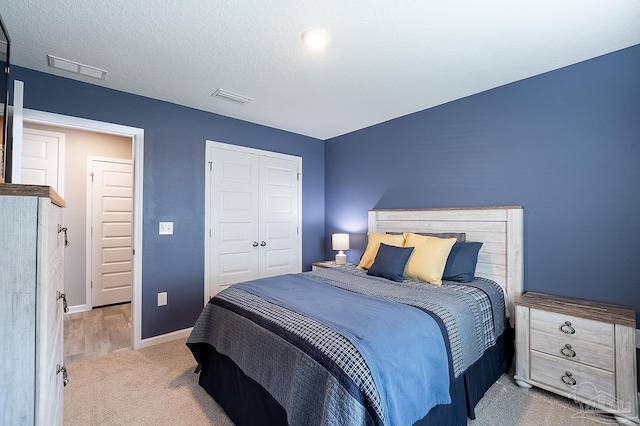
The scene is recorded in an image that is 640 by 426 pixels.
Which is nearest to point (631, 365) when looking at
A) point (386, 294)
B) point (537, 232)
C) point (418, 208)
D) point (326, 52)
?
point (537, 232)

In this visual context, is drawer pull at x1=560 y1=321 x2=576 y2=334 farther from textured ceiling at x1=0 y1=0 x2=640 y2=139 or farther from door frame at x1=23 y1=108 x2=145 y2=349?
door frame at x1=23 y1=108 x2=145 y2=349

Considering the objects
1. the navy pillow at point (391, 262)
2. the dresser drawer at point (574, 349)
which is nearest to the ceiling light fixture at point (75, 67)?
the navy pillow at point (391, 262)

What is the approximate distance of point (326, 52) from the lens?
218 centimetres

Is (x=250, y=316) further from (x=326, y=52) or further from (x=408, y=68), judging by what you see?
(x=408, y=68)

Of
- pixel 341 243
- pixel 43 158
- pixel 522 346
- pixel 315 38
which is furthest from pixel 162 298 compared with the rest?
pixel 522 346

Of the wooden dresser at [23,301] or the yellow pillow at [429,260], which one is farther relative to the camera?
the yellow pillow at [429,260]

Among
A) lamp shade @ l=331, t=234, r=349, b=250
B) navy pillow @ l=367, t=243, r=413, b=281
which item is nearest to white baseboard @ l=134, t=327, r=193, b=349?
lamp shade @ l=331, t=234, r=349, b=250

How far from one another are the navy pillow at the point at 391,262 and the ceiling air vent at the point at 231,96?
6.73 feet

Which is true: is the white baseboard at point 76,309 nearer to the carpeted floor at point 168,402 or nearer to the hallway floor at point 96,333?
the hallway floor at point 96,333

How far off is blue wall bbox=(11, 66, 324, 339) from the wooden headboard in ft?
8.31

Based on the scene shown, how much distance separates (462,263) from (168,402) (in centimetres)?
251

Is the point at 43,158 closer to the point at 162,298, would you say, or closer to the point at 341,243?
the point at 162,298

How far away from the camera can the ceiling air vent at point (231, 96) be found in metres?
2.87

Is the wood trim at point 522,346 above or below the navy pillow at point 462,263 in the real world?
below
